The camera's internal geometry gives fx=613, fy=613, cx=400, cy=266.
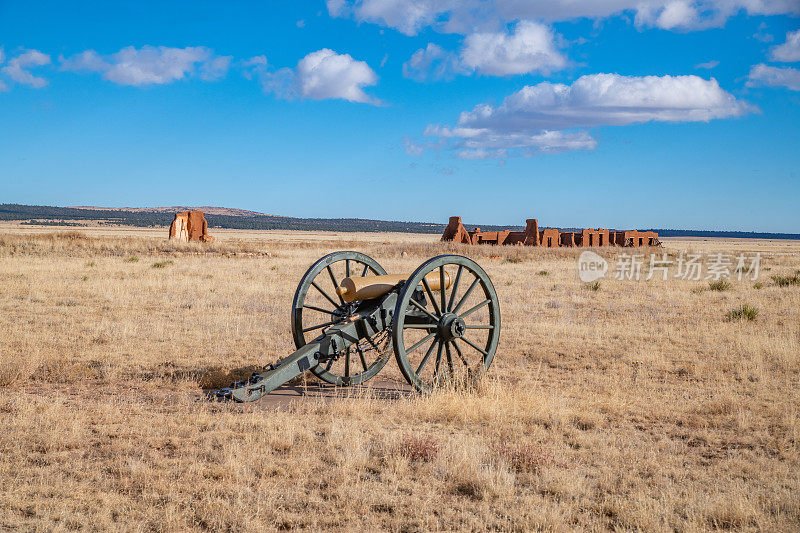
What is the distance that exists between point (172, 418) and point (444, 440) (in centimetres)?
250

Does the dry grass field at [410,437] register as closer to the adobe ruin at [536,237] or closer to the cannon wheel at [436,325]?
the cannon wheel at [436,325]

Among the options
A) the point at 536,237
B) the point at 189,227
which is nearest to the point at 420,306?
the point at 189,227

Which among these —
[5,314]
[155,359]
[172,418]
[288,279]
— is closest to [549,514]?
[172,418]

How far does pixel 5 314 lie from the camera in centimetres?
1160

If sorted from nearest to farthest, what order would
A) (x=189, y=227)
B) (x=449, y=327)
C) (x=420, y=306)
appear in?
(x=420, y=306)
(x=449, y=327)
(x=189, y=227)

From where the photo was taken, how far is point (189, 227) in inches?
1529

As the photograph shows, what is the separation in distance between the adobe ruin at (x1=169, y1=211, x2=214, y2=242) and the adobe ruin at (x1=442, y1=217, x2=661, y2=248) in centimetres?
1616

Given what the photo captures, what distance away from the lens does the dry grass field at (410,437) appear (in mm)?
3885

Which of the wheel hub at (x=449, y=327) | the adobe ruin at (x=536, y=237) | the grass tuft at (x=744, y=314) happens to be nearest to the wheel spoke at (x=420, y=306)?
the wheel hub at (x=449, y=327)

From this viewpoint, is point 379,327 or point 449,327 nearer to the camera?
point 379,327


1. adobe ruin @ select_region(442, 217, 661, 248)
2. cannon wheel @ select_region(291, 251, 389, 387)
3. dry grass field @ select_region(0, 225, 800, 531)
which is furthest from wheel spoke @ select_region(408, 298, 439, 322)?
adobe ruin @ select_region(442, 217, 661, 248)

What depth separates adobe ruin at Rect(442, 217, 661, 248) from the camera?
43.1 metres

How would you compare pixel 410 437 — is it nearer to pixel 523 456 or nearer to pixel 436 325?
pixel 523 456

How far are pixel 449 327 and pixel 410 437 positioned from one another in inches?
80.5
